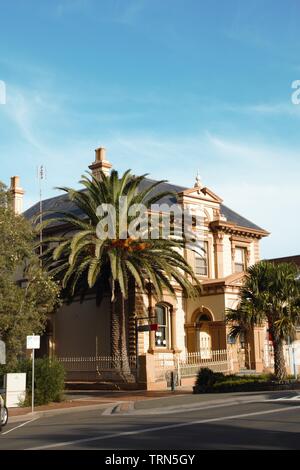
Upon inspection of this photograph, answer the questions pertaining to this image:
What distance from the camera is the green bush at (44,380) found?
24188 mm

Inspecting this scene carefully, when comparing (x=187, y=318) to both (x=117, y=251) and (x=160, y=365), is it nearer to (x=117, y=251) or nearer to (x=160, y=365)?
(x=160, y=365)

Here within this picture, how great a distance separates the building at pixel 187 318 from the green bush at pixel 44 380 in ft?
28.0

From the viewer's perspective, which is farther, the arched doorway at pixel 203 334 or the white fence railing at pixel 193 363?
the arched doorway at pixel 203 334

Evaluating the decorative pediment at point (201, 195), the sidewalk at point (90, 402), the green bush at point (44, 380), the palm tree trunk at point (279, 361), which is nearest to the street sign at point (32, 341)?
the sidewalk at point (90, 402)

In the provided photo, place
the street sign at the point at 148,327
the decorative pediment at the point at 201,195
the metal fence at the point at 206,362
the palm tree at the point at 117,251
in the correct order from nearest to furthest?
the palm tree at the point at 117,251
the street sign at the point at 148,327
the metal fence at the point at 206,362
the decorative pediment at the point at 201,195

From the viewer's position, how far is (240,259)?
41531 millimetres

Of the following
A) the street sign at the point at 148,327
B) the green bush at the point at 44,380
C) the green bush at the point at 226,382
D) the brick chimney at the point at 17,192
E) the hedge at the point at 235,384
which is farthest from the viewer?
the brick chimney at the point at 17,192

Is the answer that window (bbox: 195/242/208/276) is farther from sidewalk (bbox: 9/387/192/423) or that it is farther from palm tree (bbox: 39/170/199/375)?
sidewalk (bbox: 9/387/192/423)

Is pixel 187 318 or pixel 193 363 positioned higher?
pixel 187 318

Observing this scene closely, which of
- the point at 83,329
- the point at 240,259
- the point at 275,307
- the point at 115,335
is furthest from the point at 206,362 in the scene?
the point at 240,259

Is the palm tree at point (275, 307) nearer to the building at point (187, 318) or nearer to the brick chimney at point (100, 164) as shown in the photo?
the building at point (187, 318)

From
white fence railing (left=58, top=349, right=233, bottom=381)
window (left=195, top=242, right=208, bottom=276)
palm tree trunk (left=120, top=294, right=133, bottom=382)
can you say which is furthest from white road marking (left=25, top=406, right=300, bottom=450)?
window (left=195, top=242, right=208, bottom=276)

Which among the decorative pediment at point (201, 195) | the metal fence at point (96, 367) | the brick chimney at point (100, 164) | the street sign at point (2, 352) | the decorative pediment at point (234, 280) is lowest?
the metal fence at point (96, 367)

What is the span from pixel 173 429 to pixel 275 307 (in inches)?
528
